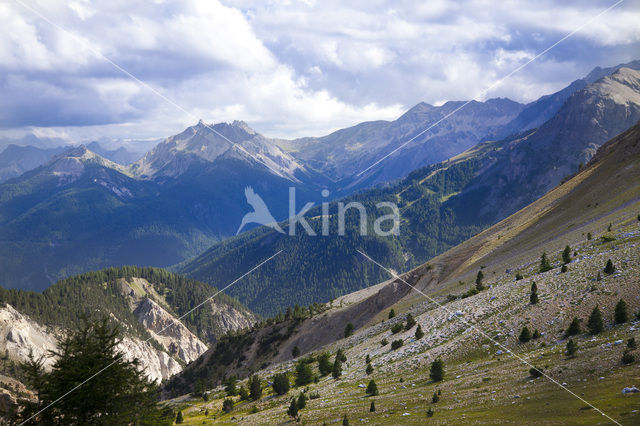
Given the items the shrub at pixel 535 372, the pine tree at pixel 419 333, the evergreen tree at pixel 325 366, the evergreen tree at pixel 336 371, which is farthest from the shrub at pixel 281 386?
the shrub at pixel 535 372

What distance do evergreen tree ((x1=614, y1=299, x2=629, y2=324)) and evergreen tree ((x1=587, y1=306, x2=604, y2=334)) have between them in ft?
3.47

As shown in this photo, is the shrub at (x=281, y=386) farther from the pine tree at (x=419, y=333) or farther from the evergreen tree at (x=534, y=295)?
the evergreen tree at (x=534, y=295)

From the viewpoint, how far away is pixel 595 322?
3247 cm

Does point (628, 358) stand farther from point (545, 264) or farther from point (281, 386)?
point (281, 386)

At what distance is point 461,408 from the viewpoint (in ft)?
92.4

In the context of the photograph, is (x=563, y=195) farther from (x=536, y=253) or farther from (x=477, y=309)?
(x=477, y=309)

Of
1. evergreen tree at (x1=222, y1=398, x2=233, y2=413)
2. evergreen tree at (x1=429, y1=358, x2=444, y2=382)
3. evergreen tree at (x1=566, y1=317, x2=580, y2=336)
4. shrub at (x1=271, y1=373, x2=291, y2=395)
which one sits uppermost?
evergreen tree at (x1=566, y1=317, x2=580, y2=336)

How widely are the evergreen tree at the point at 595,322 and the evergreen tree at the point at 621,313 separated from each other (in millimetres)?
1058

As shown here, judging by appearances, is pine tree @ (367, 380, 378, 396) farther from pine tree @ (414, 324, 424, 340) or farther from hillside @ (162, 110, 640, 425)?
pine tree @ (414, 324, 424, 340)

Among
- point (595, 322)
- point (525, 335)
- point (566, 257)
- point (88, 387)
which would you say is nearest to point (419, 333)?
point (525, 335)

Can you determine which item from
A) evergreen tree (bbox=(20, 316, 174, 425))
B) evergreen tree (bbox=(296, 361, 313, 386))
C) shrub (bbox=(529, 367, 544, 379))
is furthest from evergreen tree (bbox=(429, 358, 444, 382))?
evergreen tree (bbox=(296, 361, 313, 386))

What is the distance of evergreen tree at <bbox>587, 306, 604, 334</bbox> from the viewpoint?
106 feet

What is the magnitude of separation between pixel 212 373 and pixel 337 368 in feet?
225

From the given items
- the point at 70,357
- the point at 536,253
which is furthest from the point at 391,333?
the point at 70,357
